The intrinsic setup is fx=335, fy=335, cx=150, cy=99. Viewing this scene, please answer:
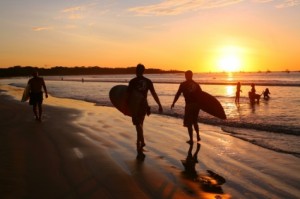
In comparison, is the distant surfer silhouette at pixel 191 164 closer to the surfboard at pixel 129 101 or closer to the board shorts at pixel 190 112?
the board shorts at pixel 190 112

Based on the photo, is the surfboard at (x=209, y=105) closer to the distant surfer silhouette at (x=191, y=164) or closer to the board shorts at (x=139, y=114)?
the distant surfer silhouette at (x=191, y=164)

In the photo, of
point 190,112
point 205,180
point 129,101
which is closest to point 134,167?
point 205,180

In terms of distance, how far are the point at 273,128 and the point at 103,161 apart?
8.43 meters

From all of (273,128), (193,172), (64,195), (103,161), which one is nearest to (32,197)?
(64,195)

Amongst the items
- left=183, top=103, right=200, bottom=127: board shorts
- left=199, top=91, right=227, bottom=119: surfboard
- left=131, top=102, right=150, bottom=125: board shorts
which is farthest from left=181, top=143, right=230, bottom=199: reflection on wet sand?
left=199, top=91, right=227, bottom=119: surfboard

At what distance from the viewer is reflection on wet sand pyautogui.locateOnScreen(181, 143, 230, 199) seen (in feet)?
16.8

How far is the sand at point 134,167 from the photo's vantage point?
5.13 meters

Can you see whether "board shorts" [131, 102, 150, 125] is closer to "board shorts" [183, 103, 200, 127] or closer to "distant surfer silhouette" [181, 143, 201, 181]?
"distant surfer silhouette" [181, 143, 201, 181]

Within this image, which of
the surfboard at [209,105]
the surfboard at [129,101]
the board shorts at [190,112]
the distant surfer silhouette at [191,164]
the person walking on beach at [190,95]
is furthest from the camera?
the surfboard at [209,105]

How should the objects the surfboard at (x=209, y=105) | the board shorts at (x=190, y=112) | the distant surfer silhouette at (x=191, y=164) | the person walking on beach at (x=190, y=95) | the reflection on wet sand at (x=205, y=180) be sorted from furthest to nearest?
1. the surfboard at (x=209, y=105)
2. the board shorts at (x=190, y=112)
3. the person walking on beach at (x=190, y=95)
4. the distant surfer silhouette at (x=191, y=164)
5. the reflection on wet sand at (x=205, y=180)

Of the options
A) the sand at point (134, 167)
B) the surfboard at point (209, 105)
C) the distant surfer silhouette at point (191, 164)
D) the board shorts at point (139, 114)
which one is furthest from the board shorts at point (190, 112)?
the board shorts at point (139, 114)

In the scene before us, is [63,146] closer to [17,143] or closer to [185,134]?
[17,143]

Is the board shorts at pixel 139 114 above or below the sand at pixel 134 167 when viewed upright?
above

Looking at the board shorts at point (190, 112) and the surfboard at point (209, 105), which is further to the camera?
the surfboard at point (209, 105)
